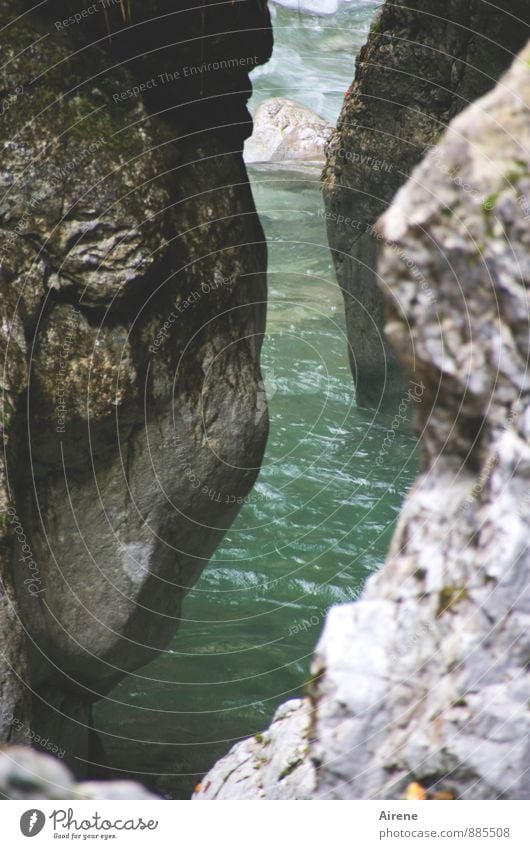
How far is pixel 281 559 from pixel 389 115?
372cm

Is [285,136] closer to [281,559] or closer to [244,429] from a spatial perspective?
[281,559]

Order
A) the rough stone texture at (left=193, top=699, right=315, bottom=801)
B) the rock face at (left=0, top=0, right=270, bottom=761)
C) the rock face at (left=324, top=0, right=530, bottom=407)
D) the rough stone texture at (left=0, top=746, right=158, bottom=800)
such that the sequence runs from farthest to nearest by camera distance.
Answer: the rock face at (left=324, top=0, right=530, bottom=407) → the rock face at (left=0, top=0, right=270, bottom=761) → the rough stone texture at (left=0, top=746, right=158, bottom=800) → the rough stone texture at (left=193, top=699, right=315, bottom=801)

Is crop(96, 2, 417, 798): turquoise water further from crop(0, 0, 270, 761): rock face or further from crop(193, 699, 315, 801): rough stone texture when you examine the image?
crop(193, 699, 315, 801): rough stone texture

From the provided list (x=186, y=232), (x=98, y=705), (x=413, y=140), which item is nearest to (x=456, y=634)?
(x=186, y=232)

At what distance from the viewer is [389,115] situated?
6.93m

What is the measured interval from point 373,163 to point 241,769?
18.6 feet

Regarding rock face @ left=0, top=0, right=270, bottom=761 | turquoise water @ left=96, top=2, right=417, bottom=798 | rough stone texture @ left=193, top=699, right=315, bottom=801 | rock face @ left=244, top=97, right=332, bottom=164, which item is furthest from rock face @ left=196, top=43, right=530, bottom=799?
rock face @ left=244, top=97, right=332, bottom=164

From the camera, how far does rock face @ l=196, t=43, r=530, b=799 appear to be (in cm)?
180

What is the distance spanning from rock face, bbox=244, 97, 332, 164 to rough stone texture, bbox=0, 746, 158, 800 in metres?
12.9

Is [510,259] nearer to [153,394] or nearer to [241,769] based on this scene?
[241,769]

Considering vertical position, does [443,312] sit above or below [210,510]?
below

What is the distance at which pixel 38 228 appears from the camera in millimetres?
3361

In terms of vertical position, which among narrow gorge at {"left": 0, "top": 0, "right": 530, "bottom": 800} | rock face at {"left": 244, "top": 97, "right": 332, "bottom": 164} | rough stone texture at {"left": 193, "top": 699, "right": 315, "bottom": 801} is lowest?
rough stone texture at {"left": 193, "top": 699, "right": 315, "bottom": 801}

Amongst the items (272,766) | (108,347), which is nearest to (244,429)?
(108,347)
